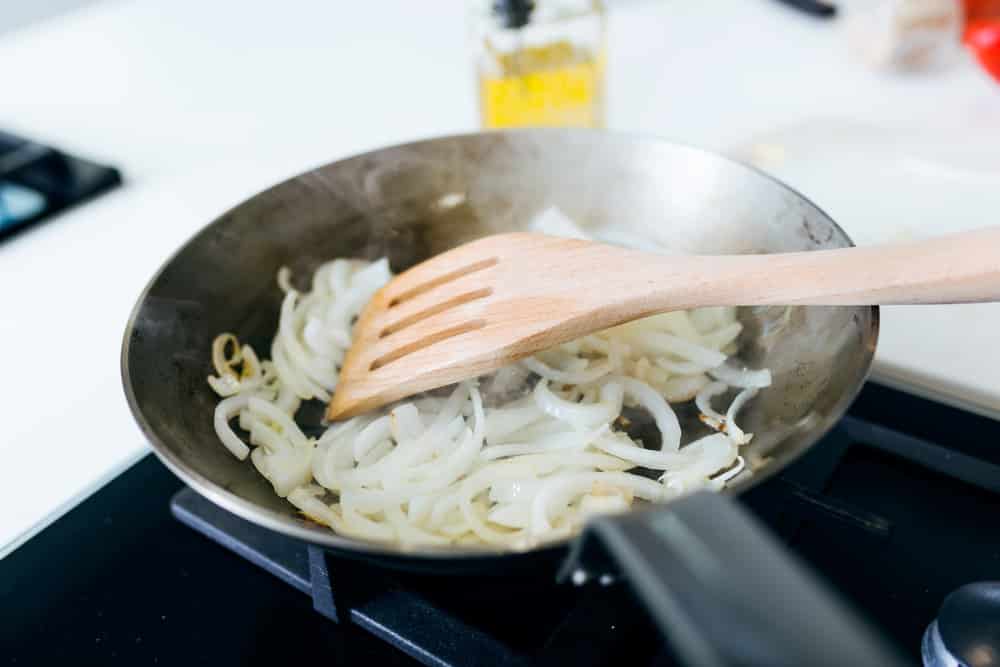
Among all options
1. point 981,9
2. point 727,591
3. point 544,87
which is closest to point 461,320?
point 727,591

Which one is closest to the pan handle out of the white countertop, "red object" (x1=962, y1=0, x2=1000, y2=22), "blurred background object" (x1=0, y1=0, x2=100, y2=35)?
the white countertop

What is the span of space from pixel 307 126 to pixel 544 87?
15.1 inches

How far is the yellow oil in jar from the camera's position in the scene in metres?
1.18

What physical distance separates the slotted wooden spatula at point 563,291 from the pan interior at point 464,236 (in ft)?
0.15

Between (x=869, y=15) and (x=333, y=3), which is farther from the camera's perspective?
(x=333, y=3)

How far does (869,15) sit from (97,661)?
1353mm

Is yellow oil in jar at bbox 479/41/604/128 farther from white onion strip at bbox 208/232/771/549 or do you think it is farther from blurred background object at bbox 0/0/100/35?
blurred background object at bbox 0/0/100/35

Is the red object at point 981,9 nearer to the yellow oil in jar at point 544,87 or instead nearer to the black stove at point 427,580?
the yellow oil in jar at point 544,87

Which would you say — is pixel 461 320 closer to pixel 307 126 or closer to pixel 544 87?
pixel 544 87

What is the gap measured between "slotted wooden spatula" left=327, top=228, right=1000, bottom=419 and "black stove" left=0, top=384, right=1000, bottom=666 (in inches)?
6.5

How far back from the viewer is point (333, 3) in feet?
5.83

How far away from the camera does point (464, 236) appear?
0.98 meters

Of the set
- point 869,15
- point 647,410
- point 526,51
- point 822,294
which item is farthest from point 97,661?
point 869,15

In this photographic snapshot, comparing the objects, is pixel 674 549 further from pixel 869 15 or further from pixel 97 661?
→ pixel 869 15
